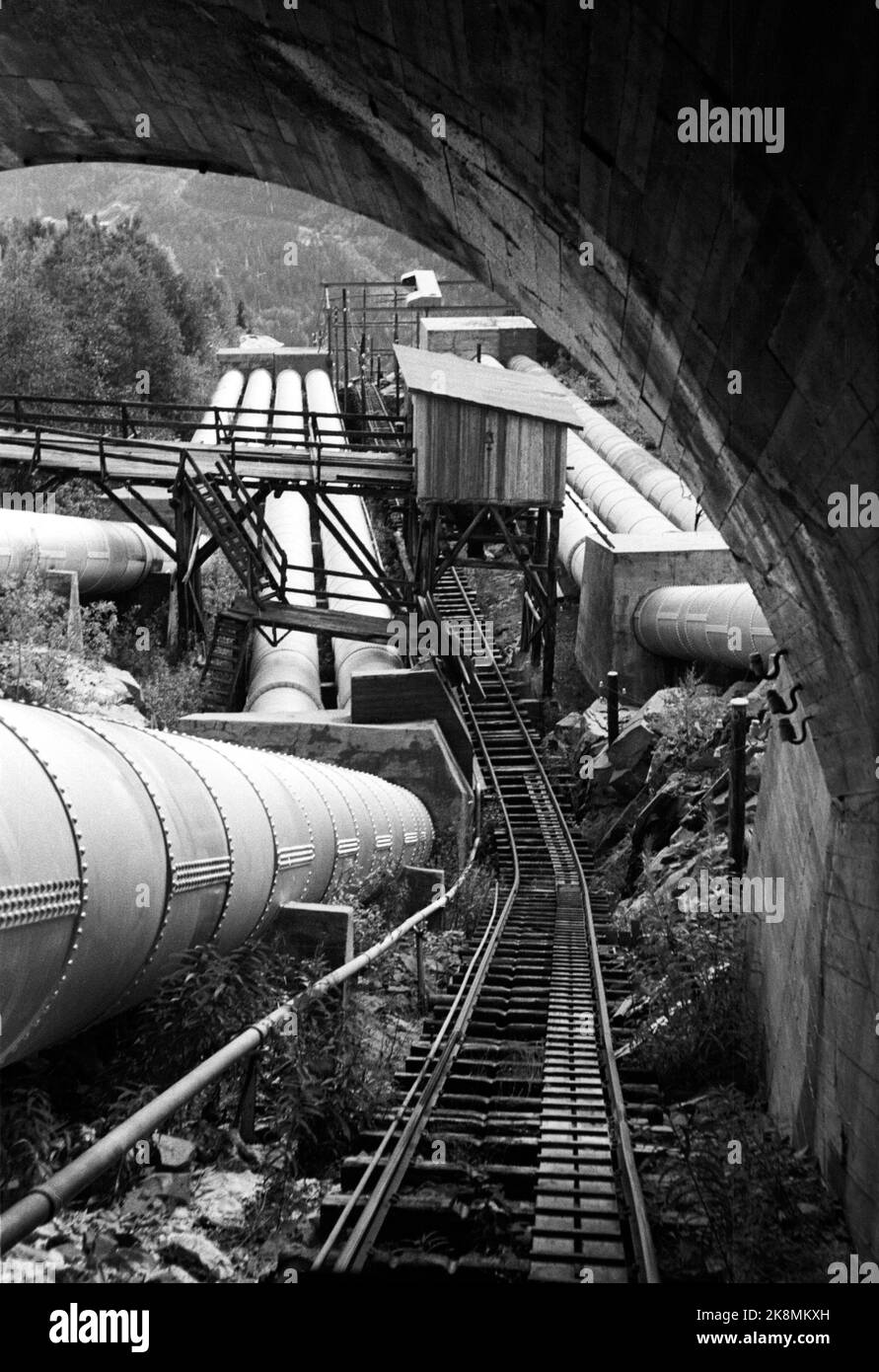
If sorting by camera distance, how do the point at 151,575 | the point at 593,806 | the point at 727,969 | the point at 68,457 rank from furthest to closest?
the point at 151,575 < the point at 68,457 < the point at 593,806 < the point at 727,969

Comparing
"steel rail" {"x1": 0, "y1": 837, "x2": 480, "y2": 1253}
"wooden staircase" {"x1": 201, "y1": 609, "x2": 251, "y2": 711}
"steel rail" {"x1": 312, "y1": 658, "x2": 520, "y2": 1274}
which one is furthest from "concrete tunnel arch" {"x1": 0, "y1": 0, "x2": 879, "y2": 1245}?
"wooden staircase" {"x1": 201, "y1": 609, "x2": 251, "y2": 711}

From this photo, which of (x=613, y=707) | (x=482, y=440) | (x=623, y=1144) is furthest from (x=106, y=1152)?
(x=482, y=440)

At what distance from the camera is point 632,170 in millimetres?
4188

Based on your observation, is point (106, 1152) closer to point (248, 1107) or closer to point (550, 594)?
point (248, 1107)

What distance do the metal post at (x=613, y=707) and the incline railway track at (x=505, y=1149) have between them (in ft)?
24.2

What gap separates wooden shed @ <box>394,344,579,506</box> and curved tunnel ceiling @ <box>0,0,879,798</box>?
583 inches

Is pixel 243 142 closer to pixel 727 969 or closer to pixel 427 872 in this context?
pixel 727 969

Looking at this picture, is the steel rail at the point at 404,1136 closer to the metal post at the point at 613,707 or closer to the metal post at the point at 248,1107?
the metal post at the point at 248,1107

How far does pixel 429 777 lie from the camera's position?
704 inches

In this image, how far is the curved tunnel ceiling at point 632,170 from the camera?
3279 mm

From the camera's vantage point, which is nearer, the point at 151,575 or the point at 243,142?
the point at 243,142

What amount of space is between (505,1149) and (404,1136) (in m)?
0.59
